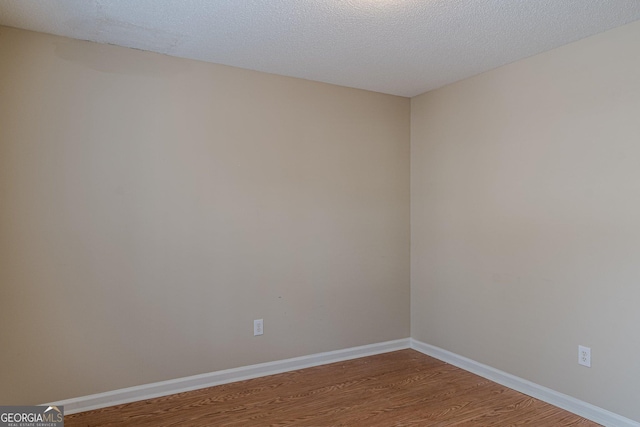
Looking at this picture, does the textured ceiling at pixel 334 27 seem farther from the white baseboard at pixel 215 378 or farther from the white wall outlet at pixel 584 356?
the white baseboard at pixel 215 378

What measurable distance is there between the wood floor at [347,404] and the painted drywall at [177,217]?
23 centimetres

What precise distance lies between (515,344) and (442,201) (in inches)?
50.1

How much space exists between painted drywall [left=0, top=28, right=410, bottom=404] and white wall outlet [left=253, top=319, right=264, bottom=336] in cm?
3

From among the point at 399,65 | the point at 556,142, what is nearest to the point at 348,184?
the point at 399,65

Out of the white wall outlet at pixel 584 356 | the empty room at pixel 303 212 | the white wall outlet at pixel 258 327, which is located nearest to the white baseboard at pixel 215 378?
the empty room at pixel 303 212

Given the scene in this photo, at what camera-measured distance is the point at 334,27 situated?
8.05 feet

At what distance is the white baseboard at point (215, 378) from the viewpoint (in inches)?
104

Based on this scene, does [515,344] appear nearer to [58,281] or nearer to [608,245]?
[608,245]

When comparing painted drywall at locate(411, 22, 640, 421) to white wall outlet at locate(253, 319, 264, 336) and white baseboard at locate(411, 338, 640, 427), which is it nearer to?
white baseboard at locate(411, 338, 640, 427)

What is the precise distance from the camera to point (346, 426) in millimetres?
2457

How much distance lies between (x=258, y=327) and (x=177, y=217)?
1047 millimetres

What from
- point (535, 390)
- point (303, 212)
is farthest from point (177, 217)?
point (535, 390)

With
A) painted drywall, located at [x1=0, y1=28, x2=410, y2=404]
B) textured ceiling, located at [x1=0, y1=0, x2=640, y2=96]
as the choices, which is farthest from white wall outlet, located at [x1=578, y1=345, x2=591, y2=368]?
textured ceiling, located at [x1=0, y1=0, x2=640, y2=96]

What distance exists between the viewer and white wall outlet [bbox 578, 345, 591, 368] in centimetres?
257
